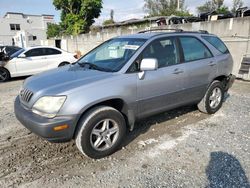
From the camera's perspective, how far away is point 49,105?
8.87 ft

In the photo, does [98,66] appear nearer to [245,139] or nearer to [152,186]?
[152,186]

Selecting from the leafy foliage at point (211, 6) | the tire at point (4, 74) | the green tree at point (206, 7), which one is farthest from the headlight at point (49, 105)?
the green tree at point (206, 7)

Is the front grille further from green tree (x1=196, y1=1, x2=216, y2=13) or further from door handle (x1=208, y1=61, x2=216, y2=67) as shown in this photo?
green tree (x1=196, y1=1, x2=216, y2=13)

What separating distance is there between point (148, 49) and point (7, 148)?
2769 mm

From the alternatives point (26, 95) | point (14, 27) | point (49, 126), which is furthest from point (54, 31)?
point (49, 126)

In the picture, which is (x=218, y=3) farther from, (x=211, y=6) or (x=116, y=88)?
(x=116, y=88)

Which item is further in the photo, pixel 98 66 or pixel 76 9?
pixel 76 9

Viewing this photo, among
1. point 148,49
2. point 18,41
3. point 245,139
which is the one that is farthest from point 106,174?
point 18,41

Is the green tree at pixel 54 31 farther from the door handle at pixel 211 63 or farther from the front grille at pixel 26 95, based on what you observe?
the front grille at pixel 26 95

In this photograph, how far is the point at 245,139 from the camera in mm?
3621

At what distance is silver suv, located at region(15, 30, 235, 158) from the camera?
2.74 metres

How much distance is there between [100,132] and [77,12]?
1235 inches

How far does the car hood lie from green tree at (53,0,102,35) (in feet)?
93.0

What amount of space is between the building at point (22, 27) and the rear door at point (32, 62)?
31.0m
